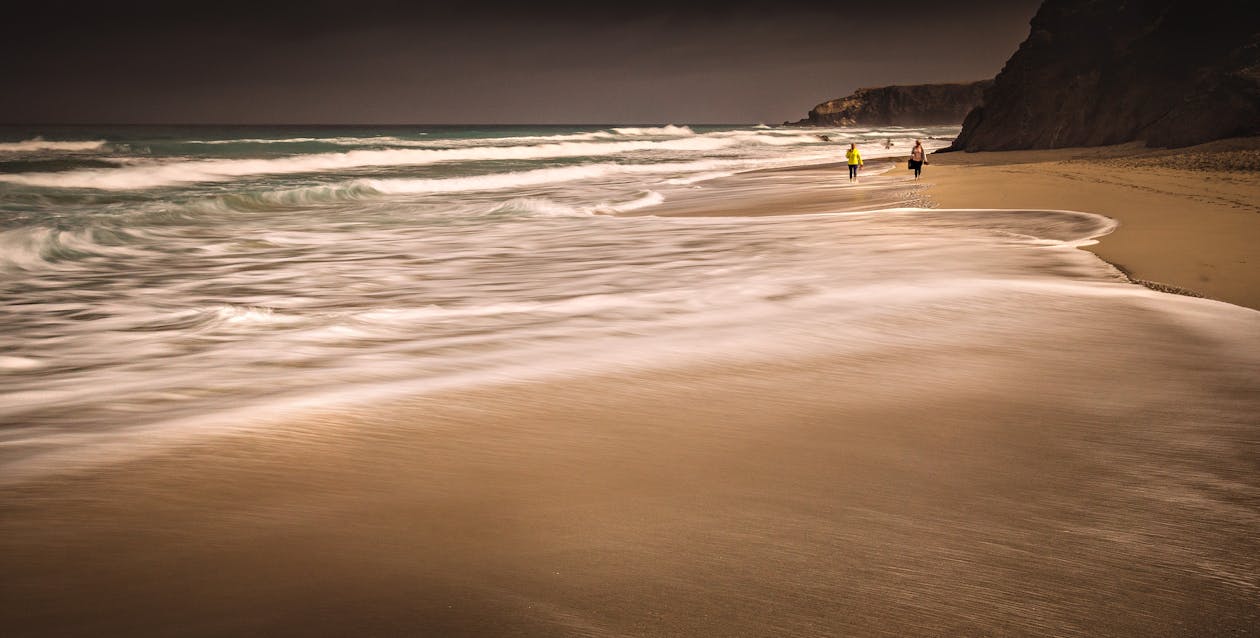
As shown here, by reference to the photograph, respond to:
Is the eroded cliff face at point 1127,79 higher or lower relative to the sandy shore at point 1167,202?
higher

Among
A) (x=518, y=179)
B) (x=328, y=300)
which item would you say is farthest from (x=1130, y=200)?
(x=518, y=179)

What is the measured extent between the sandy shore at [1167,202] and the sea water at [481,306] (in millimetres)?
437

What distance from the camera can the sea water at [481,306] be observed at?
4273mm

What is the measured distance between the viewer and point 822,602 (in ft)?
6.83

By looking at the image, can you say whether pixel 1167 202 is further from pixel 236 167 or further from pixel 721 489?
pixel 236 167

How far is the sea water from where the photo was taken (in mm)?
4273

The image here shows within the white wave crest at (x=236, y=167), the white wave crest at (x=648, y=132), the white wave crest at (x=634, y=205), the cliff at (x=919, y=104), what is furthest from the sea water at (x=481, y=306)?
the cliff at (x=919, y=104)

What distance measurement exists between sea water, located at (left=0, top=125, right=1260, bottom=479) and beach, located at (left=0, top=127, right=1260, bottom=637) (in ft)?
0.21

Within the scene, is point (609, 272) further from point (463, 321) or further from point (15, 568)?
point (15, 568)

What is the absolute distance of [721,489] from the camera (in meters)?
2.79

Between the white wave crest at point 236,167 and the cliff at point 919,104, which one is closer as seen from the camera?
the white wave crest at point 236,167

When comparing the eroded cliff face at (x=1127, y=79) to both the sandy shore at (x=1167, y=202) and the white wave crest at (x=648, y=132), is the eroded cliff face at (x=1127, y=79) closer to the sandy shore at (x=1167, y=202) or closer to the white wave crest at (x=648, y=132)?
the sandy shore at (x=1167, y=202)

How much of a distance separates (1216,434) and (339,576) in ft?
10.4

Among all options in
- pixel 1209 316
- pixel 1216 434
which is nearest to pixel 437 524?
pixel 1216 434
